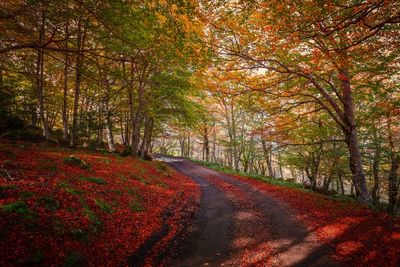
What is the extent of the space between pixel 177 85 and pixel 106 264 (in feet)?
45.3

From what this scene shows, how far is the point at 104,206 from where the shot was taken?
7.22 m

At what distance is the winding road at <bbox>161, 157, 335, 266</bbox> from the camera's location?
585cm

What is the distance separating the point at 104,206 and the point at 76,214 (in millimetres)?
1285

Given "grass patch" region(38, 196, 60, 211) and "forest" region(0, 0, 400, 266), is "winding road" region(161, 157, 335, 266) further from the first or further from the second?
"grass patch" region(38, 196, 60, 211)

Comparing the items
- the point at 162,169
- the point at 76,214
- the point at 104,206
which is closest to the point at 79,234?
the point at 76,214

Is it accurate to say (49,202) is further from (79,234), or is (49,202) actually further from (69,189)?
(79,234)

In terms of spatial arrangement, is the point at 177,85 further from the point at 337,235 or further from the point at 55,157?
the point at 337,235

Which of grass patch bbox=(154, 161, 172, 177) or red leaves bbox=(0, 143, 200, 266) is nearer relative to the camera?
red leaves bbox=(0, 143, 200, 266)

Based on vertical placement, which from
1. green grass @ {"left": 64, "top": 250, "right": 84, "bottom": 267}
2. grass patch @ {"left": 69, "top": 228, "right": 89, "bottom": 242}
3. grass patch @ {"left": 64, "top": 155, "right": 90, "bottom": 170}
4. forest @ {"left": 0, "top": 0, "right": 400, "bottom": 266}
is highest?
forest @ {"left": 0, "top": 0, "right": 400, "bottom": 266}

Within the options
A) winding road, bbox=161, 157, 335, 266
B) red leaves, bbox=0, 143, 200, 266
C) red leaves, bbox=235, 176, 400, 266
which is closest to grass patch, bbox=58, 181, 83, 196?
red leaves, bbox=0, 143, 200, 266

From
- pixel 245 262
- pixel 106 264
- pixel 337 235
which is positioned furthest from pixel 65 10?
pixel 337 235

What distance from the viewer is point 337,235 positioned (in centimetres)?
701

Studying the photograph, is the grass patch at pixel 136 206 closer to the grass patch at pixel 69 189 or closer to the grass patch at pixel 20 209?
the grass patch at pixel 69 189

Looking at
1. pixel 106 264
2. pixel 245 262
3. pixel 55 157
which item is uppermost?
pixel 55 157
